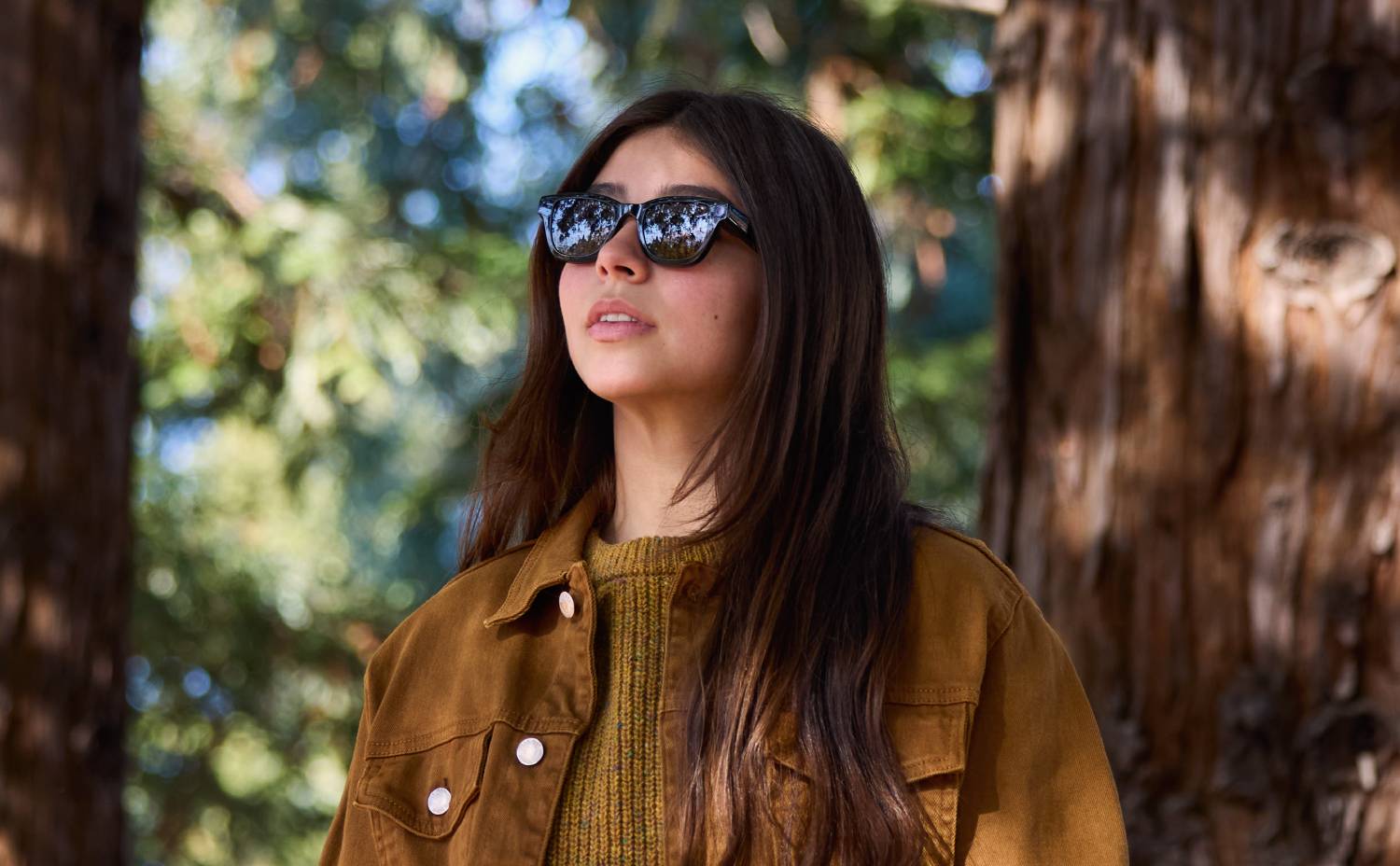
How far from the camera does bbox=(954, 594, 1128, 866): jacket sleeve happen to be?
1.67m

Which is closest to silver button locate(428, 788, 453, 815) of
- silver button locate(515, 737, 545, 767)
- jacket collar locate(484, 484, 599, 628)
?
silver button locate(515, 737, 545, 767)

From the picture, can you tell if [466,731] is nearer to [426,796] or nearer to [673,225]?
[426,796]

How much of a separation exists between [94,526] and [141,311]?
377cm

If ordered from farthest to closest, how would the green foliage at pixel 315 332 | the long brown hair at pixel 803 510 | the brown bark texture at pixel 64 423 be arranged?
the green foliage at pixel 315 332 → the brown bark texture at pixel 64 423 → the long brown hair at pixel 803 510

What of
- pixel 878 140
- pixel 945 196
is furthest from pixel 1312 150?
pixel 945 196

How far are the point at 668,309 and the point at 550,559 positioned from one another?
35 centimetres

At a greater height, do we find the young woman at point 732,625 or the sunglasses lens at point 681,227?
the sunglasses lens at point 681,227

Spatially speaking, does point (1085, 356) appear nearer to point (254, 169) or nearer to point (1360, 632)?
point (1360, 632)

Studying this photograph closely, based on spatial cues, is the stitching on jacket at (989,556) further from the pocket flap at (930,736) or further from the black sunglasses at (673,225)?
the black sunglasses at (673,225)

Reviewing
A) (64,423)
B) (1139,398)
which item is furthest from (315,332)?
(1139,398)

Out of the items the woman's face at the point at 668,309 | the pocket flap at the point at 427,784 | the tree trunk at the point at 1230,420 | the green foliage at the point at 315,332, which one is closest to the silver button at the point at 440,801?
the pocket flap at the point at 427,784

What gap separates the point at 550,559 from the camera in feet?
6.26

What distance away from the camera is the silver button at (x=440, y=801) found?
1.82m

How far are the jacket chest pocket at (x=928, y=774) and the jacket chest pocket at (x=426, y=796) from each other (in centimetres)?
37
